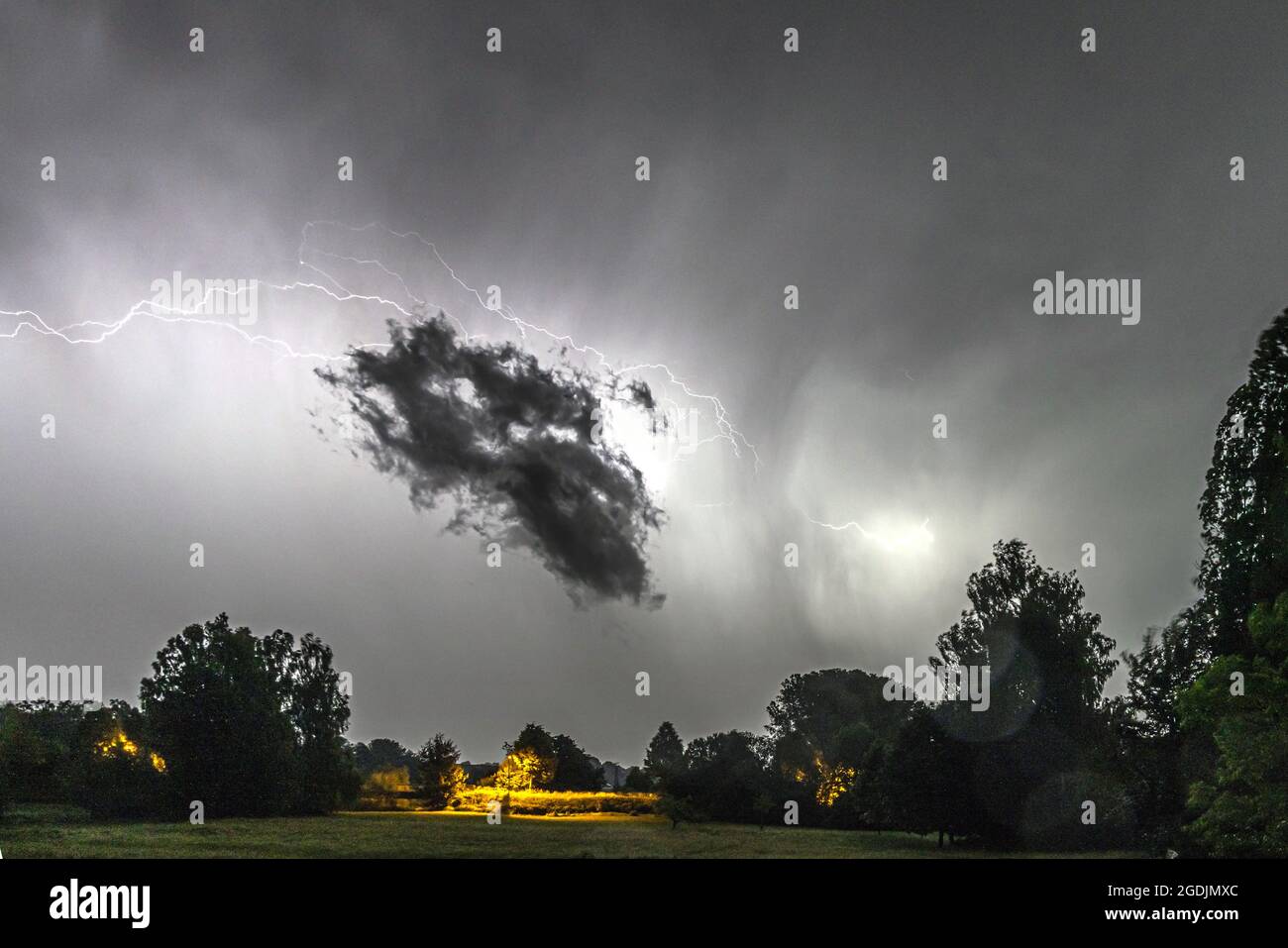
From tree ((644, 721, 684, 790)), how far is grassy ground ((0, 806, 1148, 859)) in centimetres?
155

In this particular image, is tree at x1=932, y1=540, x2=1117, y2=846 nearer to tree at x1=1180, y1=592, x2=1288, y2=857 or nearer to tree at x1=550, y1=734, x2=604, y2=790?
tree at x1=1180, y1=592, x2=1288, y2=857

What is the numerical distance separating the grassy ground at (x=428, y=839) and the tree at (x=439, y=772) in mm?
2518

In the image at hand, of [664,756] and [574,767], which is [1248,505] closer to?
[664,756]

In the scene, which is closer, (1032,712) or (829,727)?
(1032,712)

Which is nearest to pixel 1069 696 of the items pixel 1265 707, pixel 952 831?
pixel 952 831

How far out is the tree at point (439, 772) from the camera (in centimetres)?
3419

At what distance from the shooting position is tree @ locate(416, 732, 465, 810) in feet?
112

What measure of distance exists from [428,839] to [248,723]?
11.6 m

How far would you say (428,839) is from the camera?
25609mm

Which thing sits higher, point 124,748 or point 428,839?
point 124,748

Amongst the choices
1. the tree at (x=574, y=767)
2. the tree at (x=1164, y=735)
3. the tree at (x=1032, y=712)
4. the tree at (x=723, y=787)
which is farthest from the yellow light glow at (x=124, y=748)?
the tree at (x=1164, y=735)

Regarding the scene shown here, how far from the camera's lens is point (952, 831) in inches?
1131

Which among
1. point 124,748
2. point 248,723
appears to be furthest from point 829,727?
point 124,748
